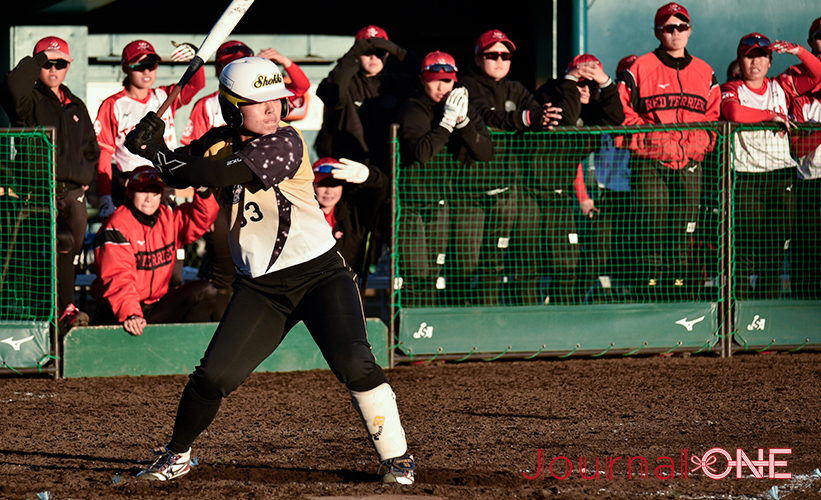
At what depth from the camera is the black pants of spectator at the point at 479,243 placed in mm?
7113

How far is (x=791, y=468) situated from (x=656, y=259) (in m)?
3.10

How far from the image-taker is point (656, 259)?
289 inches

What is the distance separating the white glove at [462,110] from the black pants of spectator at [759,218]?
236 cm

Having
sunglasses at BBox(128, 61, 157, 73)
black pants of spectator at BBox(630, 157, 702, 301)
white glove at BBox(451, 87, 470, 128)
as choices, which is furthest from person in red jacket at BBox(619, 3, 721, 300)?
sunglasses at BBox(128, 61, 157, 73)

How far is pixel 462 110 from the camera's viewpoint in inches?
267

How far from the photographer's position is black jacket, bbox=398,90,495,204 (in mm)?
6906

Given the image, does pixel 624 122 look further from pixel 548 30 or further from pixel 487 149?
pixel 548 30

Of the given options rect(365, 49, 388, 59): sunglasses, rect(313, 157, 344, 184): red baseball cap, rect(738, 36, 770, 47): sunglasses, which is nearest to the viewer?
rect(313, 157, 344, 184): red baseball cap

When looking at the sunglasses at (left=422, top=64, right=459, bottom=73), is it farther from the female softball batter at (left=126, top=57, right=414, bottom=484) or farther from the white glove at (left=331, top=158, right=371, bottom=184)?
the female softball batter at (left=126, top=57, right=414, bottom=484)

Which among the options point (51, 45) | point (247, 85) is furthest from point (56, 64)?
point (247, 85)

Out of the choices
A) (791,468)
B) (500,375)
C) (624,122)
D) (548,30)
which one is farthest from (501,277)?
(548,30)

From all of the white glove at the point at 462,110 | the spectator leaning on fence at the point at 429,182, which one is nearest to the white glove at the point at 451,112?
the white glove at the point at 462,110

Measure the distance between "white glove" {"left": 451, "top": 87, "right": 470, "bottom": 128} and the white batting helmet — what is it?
2.74m

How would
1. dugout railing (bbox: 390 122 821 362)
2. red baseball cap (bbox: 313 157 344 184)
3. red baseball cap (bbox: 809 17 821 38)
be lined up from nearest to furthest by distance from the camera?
red baseball cap (bbox: 313 157 344 184) < dugout railing (bbox: 390 122 821 362) < red baseball cap (bbox: 809 17 821 38)
